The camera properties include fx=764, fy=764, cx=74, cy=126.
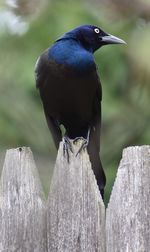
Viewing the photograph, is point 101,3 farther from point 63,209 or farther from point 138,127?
point 138,127

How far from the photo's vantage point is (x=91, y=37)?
3824 mm

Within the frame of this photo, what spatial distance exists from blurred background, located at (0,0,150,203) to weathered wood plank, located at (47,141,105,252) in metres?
0.98

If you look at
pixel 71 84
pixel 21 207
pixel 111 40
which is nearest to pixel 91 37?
pixel 111 40

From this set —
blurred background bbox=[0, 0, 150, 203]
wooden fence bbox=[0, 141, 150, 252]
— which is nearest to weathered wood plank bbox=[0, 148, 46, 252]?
wooden fence bbox=[0, 141, 150, 252]

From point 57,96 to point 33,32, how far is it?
1.35ft

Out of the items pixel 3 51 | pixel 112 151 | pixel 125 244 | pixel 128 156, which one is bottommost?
pixel 125 244

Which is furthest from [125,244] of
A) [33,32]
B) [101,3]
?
[33,32]

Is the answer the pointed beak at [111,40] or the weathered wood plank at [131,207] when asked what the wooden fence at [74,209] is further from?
the pointed beak at [111,40]

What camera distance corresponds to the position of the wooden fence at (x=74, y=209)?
78.3 inches

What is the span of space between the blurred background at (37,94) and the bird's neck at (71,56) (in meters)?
0.05

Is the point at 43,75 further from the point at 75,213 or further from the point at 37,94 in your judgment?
the point at 75,213

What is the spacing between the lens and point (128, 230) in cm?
199

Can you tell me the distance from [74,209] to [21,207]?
0.15 m

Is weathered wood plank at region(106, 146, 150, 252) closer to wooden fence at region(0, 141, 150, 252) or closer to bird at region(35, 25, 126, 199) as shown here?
wooden fence at region(0, 141, 150, 252)
